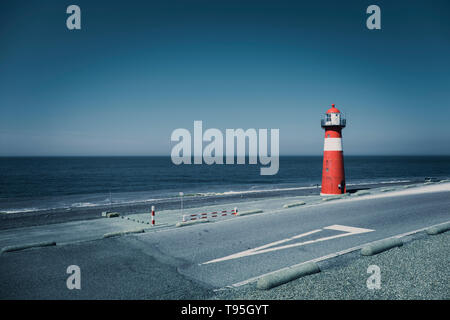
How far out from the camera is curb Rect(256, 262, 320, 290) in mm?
6555

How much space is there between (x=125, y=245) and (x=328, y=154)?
63.3ft

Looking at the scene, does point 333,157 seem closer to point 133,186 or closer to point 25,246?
point 25,246

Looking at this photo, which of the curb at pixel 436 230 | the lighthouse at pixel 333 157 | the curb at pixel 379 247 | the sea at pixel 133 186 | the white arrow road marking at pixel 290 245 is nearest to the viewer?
the curb at pixel 379 247

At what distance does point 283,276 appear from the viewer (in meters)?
6.81

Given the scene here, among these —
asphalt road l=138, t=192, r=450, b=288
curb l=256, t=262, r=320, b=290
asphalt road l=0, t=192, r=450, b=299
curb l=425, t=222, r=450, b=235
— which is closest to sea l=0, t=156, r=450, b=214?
asphalt road l=138, t=192, r=450, b=288

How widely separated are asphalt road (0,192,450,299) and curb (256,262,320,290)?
3.26ft

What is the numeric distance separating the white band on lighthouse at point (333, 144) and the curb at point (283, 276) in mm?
19164

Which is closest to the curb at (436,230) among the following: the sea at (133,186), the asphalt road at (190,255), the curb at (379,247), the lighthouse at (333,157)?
the asphalt road at (190,255)

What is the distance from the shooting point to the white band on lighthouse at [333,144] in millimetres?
25062

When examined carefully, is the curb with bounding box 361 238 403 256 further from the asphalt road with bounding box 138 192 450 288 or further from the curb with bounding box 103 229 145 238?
the curb with bounding box 103 229 145 238

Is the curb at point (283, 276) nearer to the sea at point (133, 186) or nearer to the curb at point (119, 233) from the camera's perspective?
the curb at point (119, 233)

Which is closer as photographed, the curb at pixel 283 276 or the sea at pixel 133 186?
the curb at pixel 283 276
